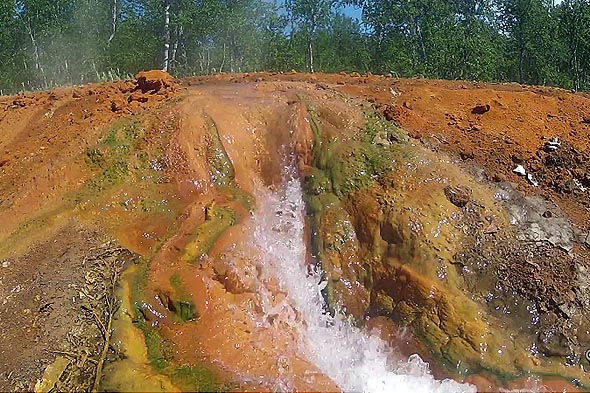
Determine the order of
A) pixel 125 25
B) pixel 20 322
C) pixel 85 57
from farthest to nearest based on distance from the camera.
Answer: pixel 125 25 < pixel 85 57 < pixel 20 322


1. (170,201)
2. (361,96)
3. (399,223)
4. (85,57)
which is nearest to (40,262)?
(170,201)

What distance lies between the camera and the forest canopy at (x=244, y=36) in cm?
2398

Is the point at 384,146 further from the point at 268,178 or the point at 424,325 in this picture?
the point at 424,325

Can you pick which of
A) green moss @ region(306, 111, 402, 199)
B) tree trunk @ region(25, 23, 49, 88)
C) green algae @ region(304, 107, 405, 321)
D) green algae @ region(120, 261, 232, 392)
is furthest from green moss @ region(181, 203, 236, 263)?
tree trunk @ region(25, 23, 49, 88)

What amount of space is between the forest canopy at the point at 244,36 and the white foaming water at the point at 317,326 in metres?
16.8

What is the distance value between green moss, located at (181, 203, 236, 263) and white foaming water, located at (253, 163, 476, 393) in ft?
1.09

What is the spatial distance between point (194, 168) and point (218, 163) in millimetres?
280

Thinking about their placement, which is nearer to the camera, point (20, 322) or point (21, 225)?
point (20, 322)

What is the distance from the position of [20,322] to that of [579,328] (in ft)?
16.4

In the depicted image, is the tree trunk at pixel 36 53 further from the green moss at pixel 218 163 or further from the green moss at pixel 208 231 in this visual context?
the green moss at pixel 208 231

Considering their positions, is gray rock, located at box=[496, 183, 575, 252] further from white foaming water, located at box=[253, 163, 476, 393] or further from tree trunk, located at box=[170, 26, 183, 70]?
tree trunk, located at box=[170, 26, 183, 70]

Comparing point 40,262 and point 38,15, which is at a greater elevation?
point 38,15

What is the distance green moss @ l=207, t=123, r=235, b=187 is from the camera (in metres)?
6.73

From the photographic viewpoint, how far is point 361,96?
8.05 meters
